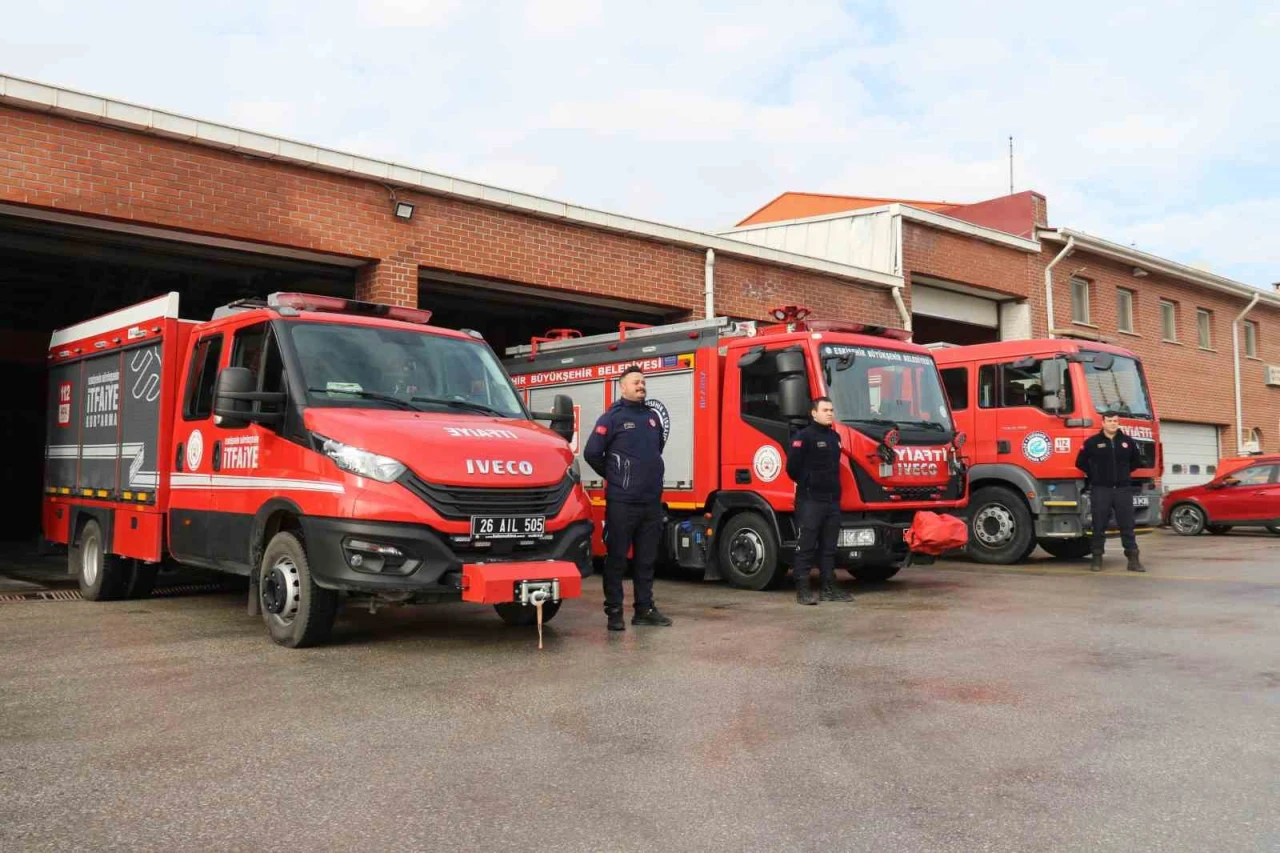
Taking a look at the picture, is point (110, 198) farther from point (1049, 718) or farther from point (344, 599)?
point (1049, 718)

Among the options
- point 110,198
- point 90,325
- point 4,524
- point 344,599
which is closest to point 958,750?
point 344,599

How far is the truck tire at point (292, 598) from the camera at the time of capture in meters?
7.00

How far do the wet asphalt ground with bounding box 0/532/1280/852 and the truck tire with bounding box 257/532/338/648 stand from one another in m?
0.22

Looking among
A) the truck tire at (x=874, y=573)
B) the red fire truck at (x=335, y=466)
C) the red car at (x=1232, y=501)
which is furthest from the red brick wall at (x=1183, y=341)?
the red fire truck at (x=335, y=466)

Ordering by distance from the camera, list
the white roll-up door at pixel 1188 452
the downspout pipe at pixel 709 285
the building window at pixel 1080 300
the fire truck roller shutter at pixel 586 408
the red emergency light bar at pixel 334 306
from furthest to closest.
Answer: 1. the white roll-up door at pixel 1188 452
2. the building window at pixel 1080 300
3. the downspout pipe at pixel 709 285
4. the fire truck roller shutter at pixel 586 408
5. the red emergency light bar at pixel 334 306

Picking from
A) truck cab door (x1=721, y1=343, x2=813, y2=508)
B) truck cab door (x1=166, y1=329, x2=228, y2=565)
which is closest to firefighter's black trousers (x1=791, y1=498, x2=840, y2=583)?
truck cab door (x1=721, y1=343, x2=813, y2=508)

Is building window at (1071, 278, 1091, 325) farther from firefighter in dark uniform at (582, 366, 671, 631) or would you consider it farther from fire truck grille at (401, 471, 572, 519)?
fire truck grille at (401, 471, 572, 519)

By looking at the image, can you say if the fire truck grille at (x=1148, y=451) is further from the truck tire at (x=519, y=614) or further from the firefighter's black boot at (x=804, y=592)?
the truck tire at (x=519, y=614)

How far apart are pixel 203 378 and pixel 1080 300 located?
2129 centimetres

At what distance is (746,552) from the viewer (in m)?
10.8

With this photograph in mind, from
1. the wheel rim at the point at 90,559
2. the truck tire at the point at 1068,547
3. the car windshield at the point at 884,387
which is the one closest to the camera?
the wheel rim at the point at 90,559

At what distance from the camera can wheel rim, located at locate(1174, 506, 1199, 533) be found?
19.9 meters

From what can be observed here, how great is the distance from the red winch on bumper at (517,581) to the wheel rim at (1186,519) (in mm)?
16456

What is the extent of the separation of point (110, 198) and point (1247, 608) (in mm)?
11356
